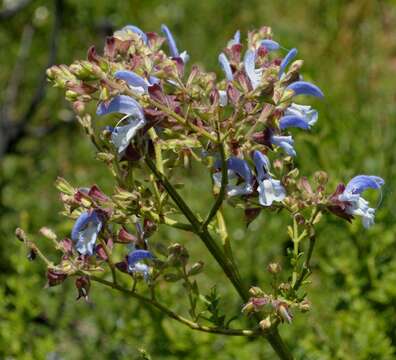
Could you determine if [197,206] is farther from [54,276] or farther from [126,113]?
[126,113]

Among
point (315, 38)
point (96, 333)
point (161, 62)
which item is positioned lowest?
point (96, 333)

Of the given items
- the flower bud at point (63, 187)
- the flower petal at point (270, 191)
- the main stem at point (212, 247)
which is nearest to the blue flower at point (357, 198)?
the flower petal at point (270, 191)

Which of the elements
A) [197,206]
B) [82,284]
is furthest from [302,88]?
[197,206]

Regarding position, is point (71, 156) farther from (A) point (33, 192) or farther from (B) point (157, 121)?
(B) point (157, 121)

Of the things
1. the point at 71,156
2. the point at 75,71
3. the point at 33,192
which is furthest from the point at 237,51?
the point at 71,156

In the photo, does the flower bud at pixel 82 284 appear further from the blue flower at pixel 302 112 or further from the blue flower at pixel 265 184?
the blue flower at pixel 302 112

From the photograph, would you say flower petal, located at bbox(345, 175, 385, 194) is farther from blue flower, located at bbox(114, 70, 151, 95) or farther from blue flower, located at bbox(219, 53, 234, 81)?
blue flower, located at bbox(114, 70, 151, 95)
